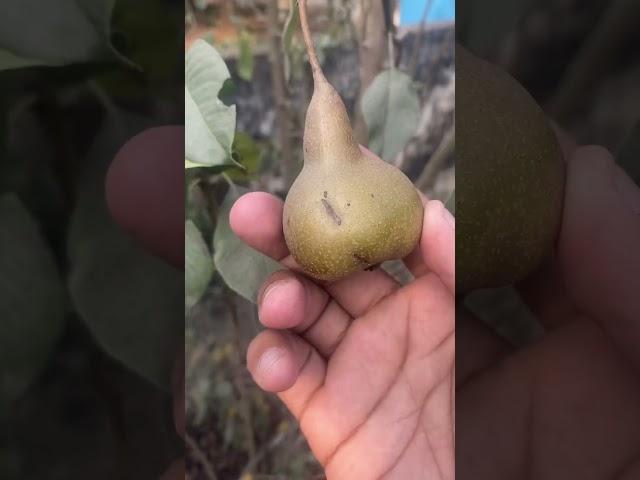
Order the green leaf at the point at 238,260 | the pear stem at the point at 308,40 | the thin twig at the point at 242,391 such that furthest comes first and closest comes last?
1. the thin twig at the point at 242,391
2. the green leaf at the point at 238,260
3. the pear stem at the point at 308,40

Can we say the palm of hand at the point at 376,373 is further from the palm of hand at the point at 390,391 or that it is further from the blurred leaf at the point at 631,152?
the blurred leaf at the point at 631,152

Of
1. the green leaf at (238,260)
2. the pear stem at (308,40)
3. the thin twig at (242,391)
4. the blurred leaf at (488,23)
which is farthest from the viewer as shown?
the thin twig at (242,391)

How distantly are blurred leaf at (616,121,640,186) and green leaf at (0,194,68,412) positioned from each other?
0.17 metres

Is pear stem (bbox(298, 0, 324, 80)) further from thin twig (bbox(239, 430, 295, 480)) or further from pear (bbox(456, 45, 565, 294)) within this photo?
thin twig (bbox(239, 430, 295, 480))

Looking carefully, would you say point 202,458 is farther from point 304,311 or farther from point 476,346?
point 476,346

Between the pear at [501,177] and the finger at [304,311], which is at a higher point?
the pear at [501,177]

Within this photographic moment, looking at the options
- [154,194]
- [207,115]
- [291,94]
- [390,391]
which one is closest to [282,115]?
[291,94]

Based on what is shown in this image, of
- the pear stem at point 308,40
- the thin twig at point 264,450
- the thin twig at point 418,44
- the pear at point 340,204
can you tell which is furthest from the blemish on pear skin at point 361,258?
the thin twig at point 264,450

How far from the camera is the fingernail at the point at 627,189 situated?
193 mm

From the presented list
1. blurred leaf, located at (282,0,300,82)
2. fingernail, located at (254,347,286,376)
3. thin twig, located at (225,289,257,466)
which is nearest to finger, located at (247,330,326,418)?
fingernail, located at (254,347,286,376)

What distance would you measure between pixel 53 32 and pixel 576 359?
0.63 ft

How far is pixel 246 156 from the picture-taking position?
0.48 metres

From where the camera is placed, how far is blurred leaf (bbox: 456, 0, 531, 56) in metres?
0.19

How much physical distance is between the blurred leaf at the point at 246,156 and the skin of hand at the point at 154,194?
0.78 ft
